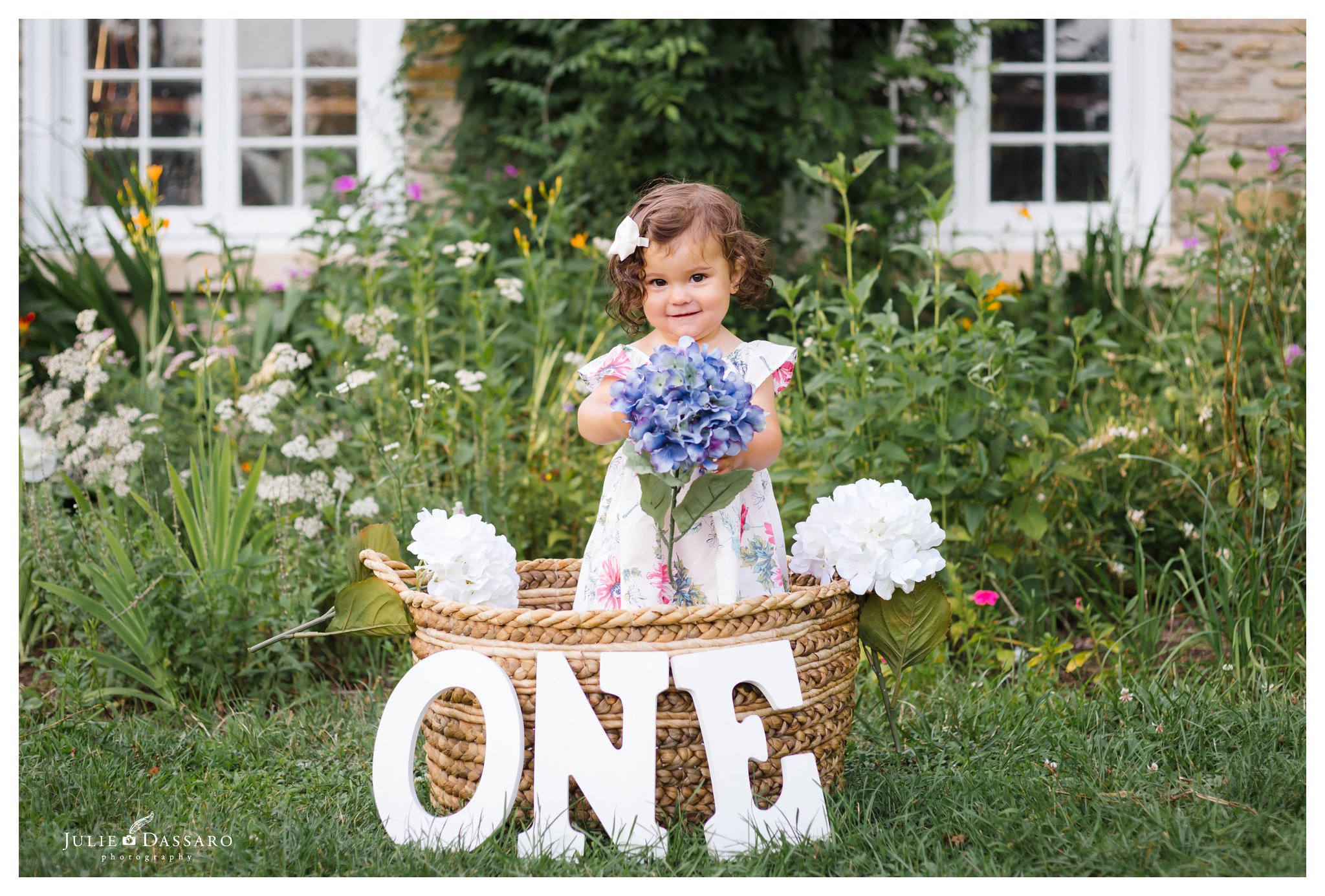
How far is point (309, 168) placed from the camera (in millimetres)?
5258

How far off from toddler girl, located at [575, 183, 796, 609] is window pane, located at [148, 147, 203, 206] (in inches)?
161

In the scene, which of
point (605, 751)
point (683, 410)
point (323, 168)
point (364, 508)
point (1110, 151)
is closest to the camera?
point (683, 410)

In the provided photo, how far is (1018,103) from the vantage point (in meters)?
5.24

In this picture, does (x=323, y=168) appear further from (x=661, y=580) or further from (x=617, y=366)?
(x=661, y=580)

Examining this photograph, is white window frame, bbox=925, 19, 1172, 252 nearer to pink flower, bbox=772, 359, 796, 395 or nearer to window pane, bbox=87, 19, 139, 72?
pink flower, bbox=772, 359, 796, 395

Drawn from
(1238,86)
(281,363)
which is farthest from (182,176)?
(1238,86)

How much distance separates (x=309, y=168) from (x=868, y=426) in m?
3.68

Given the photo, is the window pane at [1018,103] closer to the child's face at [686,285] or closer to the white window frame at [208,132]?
the white window frame at [208,132]

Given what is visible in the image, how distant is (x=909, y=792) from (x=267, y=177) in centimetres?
456

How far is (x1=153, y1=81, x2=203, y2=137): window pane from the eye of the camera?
5.23 m

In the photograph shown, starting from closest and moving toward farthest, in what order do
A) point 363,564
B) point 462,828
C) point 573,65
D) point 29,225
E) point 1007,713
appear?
point 462,828
point 363,564
point 1007,713
point 573,65
point 29,225

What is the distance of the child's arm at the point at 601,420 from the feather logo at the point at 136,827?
102cm

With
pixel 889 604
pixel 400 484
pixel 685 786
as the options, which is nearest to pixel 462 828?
pixel 685 786

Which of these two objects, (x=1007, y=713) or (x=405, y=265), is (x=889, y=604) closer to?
(x=1007, y=713)
